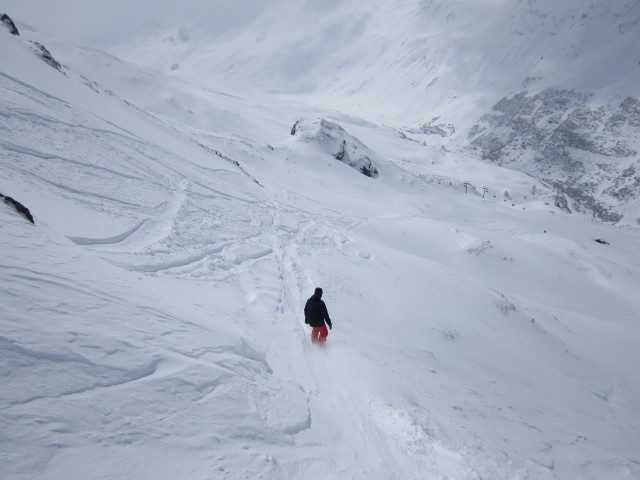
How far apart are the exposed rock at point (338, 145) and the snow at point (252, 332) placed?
51.9ft

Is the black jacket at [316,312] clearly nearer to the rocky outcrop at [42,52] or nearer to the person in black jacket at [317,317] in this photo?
the person in black jacket at [317,317]

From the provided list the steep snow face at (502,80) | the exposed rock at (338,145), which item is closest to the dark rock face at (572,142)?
the steep snow face at (502,80)

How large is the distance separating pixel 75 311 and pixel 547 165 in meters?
130

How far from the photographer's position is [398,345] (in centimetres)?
737

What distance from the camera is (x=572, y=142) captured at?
4227 inches

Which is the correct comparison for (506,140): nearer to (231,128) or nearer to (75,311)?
(231,128)

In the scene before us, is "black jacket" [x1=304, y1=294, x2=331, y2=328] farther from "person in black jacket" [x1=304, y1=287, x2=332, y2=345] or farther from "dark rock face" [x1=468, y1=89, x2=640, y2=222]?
"dark rock face" [x1=468, y1=89, x2=640, y2=222]

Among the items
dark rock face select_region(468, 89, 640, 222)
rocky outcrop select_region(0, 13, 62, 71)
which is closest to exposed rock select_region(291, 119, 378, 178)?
rocky outcrop select_region(0, 13, 62, 71)

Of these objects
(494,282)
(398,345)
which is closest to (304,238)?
(398,345)

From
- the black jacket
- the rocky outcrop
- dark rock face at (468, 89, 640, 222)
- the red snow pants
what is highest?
dark rock face at (468, 89, 640, 222)

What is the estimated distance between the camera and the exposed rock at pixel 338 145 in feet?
114

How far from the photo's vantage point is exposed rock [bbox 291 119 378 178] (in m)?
34.8

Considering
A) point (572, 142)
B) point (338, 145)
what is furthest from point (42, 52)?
point (572, 142)

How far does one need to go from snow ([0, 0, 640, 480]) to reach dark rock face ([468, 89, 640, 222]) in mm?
98899
